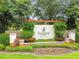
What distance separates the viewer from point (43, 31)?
1137 inches

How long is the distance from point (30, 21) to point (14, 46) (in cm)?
672

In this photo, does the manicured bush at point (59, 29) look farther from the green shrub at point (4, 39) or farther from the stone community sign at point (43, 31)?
the green shrub at point (4, 39)

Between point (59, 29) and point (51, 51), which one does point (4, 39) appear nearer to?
point (51, 51)

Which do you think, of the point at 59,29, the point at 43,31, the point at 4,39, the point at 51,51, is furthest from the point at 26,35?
the point at 51,51

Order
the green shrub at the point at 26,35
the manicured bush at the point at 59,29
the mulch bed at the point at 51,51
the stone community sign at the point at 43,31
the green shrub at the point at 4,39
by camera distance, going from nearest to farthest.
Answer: the mulch bed at the point at 51,51 < the green shrub at the point at 4,39 < the green shrub at the point at 26,35 < the manicured bush at the point at 59,29 < the stone community sign at the point at 43,31

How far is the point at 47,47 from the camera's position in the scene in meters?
23.3

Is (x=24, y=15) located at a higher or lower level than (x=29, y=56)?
higher

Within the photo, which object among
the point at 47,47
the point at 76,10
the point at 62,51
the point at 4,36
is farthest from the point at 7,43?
the point at 76,10

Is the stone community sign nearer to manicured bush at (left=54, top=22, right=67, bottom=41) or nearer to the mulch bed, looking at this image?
manicured bush at (left=54, top=22, right=67, bottom=41)

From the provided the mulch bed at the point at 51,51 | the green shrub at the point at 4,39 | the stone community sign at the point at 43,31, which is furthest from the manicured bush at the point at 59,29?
the mulch bed at the point at 51,51

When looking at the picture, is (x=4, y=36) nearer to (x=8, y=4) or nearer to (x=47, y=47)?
(x=47, y=47)

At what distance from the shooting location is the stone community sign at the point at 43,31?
28.7 m

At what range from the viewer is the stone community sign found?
94.1 ft

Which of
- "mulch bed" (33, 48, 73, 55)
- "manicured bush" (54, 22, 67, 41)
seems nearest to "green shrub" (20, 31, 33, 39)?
"manicured bush" (54, 22, 67, 41)
